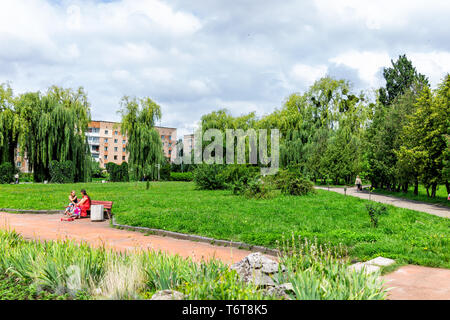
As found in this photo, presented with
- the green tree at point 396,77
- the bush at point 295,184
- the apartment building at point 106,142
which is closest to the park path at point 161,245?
the bush at point 295,184

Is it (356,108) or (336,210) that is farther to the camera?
(356,108)

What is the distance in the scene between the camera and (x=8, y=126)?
32.0 m

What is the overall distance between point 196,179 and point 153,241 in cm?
1975

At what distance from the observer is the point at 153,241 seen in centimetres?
915

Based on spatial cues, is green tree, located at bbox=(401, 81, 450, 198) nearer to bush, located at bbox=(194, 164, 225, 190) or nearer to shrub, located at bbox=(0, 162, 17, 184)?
bush, located at bbox=(194, 164, 225, 190)

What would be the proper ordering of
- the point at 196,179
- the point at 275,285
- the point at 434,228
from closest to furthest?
the point at 275,285 < the point at 434,228 < the point at 196,179

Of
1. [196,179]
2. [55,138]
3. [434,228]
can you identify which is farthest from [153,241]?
[55,138]

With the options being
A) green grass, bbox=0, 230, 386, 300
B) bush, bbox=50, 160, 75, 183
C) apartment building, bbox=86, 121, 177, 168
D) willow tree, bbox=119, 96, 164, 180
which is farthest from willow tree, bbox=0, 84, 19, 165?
apartment building, bbox=86, 121, 177, 168

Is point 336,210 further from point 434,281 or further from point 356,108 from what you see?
point 356,108

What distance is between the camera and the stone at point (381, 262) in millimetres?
6434

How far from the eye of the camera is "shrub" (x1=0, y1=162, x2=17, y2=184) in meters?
32.5

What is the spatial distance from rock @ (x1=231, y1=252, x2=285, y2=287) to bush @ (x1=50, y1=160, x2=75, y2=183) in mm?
32442

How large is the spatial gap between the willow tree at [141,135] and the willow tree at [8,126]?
1201cm

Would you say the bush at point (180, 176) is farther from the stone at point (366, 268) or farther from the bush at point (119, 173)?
the stone at point (366, 268)
